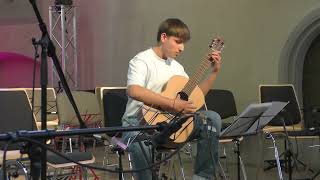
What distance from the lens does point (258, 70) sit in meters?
7.50

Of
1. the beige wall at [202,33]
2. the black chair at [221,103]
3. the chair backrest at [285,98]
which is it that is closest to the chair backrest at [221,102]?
the black chair at [221,103]

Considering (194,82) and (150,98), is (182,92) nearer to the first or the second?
(194,82)

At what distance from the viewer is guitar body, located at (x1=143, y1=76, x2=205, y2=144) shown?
11.4 ft

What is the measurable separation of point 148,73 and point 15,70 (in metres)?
8.78

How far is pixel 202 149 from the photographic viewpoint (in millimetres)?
3510

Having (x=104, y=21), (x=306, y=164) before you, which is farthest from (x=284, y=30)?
(x=104, y=21)

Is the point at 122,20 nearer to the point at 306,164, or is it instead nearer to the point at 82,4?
the point at 82,4

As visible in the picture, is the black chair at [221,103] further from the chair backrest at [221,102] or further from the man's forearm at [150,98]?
the man's forearm at [150,98]

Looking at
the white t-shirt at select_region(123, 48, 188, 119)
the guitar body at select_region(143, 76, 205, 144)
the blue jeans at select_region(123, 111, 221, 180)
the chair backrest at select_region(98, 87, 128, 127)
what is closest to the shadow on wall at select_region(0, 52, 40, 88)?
the chair backrest at select_region(98, 87, 128, 127)

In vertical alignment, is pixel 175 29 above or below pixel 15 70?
above

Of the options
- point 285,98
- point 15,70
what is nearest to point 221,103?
point 285,98

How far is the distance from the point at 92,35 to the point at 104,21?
42 cm

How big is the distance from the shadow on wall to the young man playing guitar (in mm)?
8315

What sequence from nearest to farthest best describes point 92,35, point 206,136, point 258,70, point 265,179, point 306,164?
1. point 206,136
2. point 265,179
3. point 306,164
4. point 258,70
5. point 92,35
